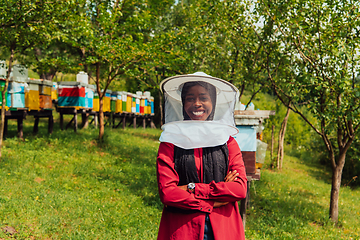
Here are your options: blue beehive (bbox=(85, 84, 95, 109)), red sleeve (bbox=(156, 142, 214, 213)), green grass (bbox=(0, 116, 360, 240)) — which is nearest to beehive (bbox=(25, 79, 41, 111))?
green grass (bbox=(0, 116, 360, 240))

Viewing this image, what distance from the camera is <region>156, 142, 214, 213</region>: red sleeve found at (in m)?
1.93

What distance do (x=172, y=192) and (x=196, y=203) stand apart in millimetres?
177

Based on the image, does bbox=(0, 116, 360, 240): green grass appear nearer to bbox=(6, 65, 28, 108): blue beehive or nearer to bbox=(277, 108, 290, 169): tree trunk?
bbox=(6, 65, 28, 108): blue beehive

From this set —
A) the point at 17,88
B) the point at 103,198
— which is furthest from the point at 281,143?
the point at 17,88

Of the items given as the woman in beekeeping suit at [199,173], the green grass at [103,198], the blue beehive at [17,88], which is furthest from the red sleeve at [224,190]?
the blue beehive at [17,88]

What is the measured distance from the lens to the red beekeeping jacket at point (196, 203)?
1942mm

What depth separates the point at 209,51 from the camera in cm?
1091

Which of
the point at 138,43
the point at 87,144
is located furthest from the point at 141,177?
the point at 138,43

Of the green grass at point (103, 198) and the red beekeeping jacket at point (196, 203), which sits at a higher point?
the red beekeeping jacket at point (196, 203)

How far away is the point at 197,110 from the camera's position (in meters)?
2.24

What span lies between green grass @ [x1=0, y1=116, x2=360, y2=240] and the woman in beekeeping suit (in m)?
3.63

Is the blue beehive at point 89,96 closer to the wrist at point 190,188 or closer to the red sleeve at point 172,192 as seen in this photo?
the red sleeve at point 172,192

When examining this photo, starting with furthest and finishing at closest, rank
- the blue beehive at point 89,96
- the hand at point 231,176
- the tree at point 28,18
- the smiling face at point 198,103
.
Answer: 1. the blue beehive at point 89,96
2. the tree at point 28,18
3. the smiling face at point 198,103
4. the hand at point 231,176

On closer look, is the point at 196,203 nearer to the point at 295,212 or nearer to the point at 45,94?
the point at 295,212
